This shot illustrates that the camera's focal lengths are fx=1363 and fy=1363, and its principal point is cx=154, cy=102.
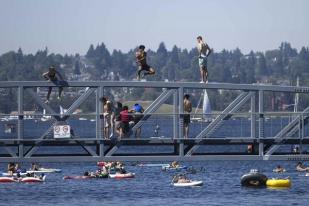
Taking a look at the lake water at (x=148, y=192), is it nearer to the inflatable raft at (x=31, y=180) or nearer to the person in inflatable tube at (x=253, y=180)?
the person in inflatable tube at (x=253, y=180)

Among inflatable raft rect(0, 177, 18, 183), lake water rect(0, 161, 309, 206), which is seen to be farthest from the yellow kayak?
inflatable raft rect(0, 177, 18, 183)

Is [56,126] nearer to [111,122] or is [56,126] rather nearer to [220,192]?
[111,122]

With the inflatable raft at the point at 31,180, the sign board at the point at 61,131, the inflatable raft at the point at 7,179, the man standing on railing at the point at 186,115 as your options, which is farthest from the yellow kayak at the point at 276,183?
the sign board at the point at 61,131

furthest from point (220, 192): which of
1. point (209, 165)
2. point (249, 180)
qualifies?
point (209, 165)

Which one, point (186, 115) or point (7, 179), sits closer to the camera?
point (186, 115)

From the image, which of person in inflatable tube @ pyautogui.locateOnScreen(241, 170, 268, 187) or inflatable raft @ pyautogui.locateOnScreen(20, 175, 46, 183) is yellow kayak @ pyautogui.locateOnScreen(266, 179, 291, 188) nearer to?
person in inflatable tube @ pyautogui.locateOnScreen(241, 170, 268, 187)

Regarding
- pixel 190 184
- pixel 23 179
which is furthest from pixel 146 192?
pixel 23 179

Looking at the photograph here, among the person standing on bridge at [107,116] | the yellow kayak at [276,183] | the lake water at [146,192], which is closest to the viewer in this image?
the person standing on bridge at [107,116]

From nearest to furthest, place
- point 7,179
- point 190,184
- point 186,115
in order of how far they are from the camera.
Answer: point 186,115, point 190,184, point 7,179

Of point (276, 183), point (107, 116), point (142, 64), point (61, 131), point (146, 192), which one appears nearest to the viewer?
point (107, 116)

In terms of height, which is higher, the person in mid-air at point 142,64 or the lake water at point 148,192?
the person in mid-air at point 142,64

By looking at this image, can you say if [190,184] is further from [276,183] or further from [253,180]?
[276,183]

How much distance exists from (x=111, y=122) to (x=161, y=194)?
3094cm

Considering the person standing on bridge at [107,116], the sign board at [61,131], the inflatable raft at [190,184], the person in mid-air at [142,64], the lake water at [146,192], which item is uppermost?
the person in mid-air at [142,64]
